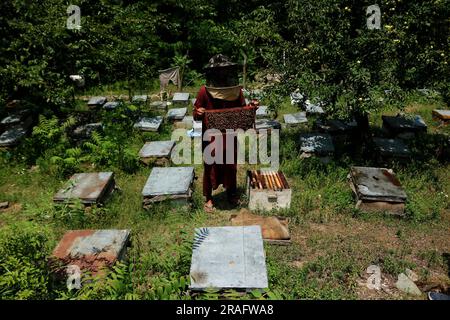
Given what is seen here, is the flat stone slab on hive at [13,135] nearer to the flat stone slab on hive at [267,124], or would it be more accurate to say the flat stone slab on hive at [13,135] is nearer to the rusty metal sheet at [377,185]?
the flat stone slab on hive at [267,124]

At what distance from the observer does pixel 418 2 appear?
7.43 m

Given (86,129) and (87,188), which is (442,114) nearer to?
(87,188)

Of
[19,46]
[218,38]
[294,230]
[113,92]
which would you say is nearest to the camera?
[294,230]

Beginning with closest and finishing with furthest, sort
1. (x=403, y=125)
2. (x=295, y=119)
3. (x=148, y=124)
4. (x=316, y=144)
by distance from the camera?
Result: (x=316, y=144) → (x=403, y=125) → (x=148, y=124) → (x=295, y=119)

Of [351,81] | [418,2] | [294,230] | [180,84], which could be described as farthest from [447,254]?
[180,84]

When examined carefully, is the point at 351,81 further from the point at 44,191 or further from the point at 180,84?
the point at 180,84

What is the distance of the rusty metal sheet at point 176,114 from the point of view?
39.5 feet

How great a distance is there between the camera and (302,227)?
671 cm

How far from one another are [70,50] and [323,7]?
21.8ft

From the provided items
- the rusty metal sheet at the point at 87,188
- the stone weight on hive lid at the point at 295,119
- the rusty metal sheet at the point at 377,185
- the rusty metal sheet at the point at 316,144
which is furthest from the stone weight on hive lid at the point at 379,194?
the rusty metal sheet at the point at 87,188

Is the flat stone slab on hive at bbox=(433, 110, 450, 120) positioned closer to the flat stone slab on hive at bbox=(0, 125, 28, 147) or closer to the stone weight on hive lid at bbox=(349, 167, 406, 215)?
the stone weight on hive lid at bbox=(349, 167, 406, 215)

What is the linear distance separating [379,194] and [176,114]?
293 inches

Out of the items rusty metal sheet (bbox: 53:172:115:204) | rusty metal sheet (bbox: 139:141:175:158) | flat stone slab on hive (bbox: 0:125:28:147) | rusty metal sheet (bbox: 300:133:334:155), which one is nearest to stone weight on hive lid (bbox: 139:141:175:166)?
rusty metal sheet (bbox: 139:141:175:158)

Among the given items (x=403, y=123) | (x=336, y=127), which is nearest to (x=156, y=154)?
(x=336, y=127)
